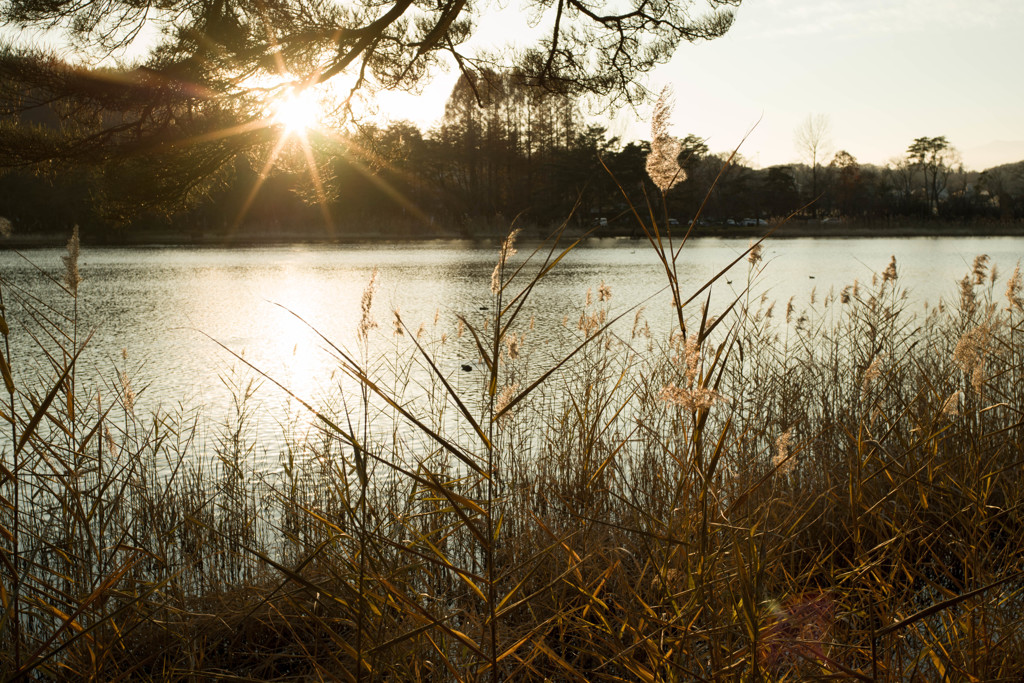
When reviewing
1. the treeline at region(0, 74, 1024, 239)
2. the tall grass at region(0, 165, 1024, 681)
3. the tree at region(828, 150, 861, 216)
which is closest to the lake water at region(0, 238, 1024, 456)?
the tall grass at region(0, 165, 1024, 681)

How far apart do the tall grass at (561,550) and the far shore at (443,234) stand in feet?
95.0

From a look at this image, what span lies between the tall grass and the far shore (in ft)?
95.0

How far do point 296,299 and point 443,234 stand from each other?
2354cm

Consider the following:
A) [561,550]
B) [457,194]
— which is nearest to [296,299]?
[561,550]

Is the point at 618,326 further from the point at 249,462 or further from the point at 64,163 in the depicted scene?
the point at 64,163

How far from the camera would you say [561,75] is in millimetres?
7133

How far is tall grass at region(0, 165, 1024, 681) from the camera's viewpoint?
0.97m

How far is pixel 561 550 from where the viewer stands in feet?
6.77

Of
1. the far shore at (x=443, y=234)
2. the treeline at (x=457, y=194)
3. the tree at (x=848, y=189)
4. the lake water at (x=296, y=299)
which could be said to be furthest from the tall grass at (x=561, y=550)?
the tree at (x=848, y=189)

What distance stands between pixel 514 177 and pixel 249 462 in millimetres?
34538

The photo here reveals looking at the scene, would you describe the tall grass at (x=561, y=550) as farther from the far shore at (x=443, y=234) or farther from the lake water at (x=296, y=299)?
the far shore at (x=443, y=234)

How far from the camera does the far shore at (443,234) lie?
109 feet

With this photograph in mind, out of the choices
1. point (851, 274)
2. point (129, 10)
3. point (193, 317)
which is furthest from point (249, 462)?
point (851, 274)

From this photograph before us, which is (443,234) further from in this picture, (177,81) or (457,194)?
(177,81)
